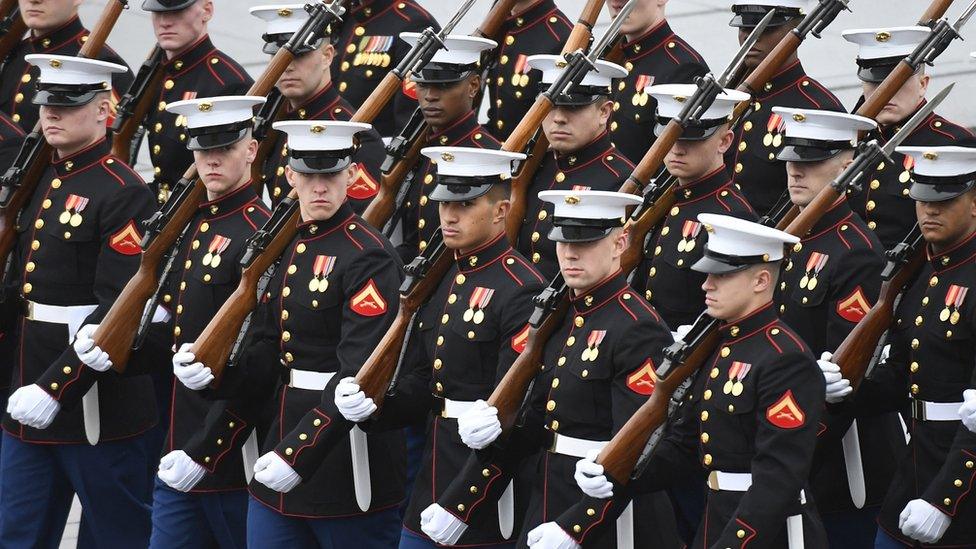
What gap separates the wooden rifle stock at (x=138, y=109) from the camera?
8852 mm

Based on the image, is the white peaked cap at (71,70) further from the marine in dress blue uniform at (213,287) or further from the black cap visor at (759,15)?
the black cap visor at (759,15)

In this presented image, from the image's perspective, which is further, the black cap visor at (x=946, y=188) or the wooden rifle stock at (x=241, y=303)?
the wooden rifle stock at (x=241, y=303)

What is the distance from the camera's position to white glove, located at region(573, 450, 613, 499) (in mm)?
5984

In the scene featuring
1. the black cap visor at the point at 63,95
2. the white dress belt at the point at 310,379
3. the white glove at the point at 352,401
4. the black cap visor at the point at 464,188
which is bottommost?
the white dress belt at the point at 310,379

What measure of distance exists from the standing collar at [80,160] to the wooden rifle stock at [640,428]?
300cm

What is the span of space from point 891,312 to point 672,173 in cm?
108

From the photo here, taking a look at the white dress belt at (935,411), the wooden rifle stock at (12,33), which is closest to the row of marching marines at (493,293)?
the white dress belt at (935,411)

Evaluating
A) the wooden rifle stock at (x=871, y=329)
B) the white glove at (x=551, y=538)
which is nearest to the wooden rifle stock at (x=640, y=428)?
the white glove at (x=551, y=538)

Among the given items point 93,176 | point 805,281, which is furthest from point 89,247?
point 805,281

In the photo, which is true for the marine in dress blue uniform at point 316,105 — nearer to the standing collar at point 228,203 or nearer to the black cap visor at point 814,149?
the standing collar at point 228,203

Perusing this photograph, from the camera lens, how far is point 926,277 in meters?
6.57

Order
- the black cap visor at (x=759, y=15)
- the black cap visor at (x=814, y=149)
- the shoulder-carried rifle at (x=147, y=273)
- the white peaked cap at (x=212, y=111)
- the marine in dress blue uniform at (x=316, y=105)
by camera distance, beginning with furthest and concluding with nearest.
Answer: the marine in dress blue uniform at (x=316, y=105) < the black cap visor at (x=759, y=15) < the shoulder-carried rifle at (x=147, y=273) < the white peaked cap at (x=212, y=111) < the black cap visor at (x=814, y=149)

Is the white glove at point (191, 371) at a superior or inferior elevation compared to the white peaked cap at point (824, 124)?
inferior

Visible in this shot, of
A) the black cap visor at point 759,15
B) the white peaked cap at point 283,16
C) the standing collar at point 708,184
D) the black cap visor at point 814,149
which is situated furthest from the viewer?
the white peaked cap at point 283,16
